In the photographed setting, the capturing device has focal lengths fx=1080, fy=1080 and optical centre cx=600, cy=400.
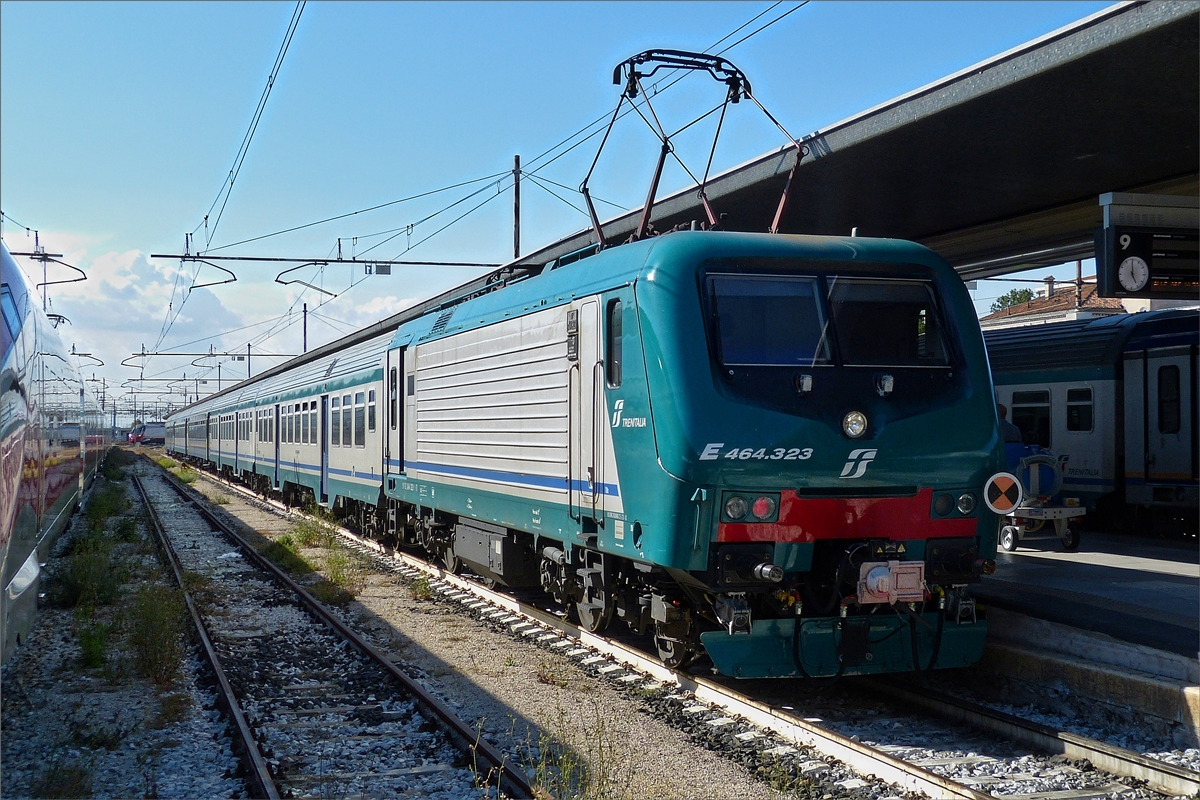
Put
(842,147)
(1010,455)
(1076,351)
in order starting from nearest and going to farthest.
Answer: (842,147)
(1010,455)
(1076,351)

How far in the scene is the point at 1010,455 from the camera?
13.6 meters

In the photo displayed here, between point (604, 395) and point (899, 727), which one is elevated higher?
point (604, 395)

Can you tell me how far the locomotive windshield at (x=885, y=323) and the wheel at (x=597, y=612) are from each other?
2.78 m

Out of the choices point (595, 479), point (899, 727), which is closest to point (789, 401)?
point (595, 479)

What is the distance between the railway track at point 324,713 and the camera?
19.9 feet

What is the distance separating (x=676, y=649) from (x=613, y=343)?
7.45 feet

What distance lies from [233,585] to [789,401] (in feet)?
31.3

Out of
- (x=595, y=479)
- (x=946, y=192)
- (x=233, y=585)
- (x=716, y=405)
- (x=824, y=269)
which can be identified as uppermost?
(x=946, y=192)

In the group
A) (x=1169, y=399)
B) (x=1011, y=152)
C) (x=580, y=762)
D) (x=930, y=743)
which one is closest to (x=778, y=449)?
(x=930, y=743)

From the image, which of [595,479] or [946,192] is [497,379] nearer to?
[595,479]

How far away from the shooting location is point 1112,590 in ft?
31.5

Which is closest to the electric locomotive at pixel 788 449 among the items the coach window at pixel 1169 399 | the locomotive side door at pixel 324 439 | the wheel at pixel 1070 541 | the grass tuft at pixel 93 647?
the grass tuft at pixel 93 647

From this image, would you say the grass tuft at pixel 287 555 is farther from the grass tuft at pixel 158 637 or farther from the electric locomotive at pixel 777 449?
the electric locomotive at pixel 777 449

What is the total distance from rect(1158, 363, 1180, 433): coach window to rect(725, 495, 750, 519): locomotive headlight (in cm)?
1043
